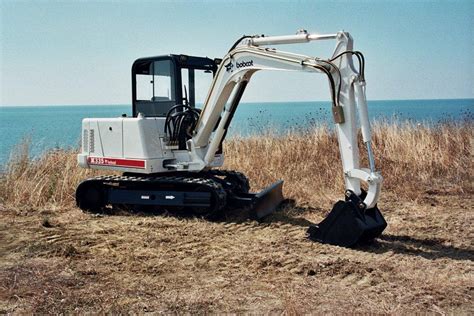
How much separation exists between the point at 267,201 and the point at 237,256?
7.60ft

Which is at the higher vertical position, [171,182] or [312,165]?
[171,182]

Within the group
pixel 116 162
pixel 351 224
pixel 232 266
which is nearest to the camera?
pixel 232 266

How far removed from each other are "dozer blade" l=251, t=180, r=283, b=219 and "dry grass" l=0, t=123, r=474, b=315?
188mm

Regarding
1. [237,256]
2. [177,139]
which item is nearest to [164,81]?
[177,139]

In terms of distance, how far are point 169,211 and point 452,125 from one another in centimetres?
931

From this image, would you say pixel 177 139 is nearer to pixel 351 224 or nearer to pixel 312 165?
pixel 351 224

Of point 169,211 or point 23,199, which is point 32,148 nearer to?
point 23,199

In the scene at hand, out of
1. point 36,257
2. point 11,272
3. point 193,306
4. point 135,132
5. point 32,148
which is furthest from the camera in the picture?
point 32,148

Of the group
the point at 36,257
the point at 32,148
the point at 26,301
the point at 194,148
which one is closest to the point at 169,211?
the point at 194,148

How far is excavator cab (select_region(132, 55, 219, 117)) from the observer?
29.2 feet

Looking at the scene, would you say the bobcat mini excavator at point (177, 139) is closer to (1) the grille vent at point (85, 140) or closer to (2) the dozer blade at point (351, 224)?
(1) the grille vent at point (85, 140)

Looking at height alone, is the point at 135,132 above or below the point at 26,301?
above

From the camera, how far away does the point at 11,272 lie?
6.06 meters

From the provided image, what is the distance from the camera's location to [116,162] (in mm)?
9281
